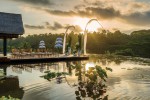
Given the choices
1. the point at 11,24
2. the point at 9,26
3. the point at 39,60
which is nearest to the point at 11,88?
the point at 9,26

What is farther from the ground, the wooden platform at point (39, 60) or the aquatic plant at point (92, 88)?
the wooden platform at point (39, 60)

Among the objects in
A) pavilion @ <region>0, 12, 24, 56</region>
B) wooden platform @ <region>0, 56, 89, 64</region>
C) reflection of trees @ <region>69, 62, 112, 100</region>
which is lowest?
reflection of trees @ <region>69, 62, 112, 100</region>

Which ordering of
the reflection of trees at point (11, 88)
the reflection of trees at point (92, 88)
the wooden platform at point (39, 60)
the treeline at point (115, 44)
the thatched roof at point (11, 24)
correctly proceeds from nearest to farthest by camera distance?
the reflection of trees at point (92, 88), the reflection of trees at point (11, 88), the wooden platform at point (39, 60), the thatched roof at point (11, 24), the treeline at point (115, 44)

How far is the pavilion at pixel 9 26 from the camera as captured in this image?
111ft

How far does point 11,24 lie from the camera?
1367 inches

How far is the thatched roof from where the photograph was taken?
33.8m

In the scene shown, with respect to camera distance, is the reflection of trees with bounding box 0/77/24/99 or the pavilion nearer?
the reflection of trees with bounding box 0/77/24/99

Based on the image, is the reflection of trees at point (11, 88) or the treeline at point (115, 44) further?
the treeline at point (115, 44)

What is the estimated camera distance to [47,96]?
16688 millimetres

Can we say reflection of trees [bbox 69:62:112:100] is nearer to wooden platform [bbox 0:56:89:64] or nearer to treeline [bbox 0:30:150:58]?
wooden platform [bbox 0:56:89:64]

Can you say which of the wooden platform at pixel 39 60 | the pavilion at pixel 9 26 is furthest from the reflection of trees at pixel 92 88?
the pavilion at pixel 9 26

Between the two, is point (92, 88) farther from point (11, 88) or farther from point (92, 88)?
point (11, 88)

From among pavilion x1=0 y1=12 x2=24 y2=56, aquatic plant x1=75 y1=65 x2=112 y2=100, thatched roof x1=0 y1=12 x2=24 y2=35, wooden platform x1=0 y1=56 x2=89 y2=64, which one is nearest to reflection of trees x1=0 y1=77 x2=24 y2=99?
aquatic plant x1=75 y1=65 x2=112 y2=100

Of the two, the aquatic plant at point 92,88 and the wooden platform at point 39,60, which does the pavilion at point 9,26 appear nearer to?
the wooden platform at point 39,60
